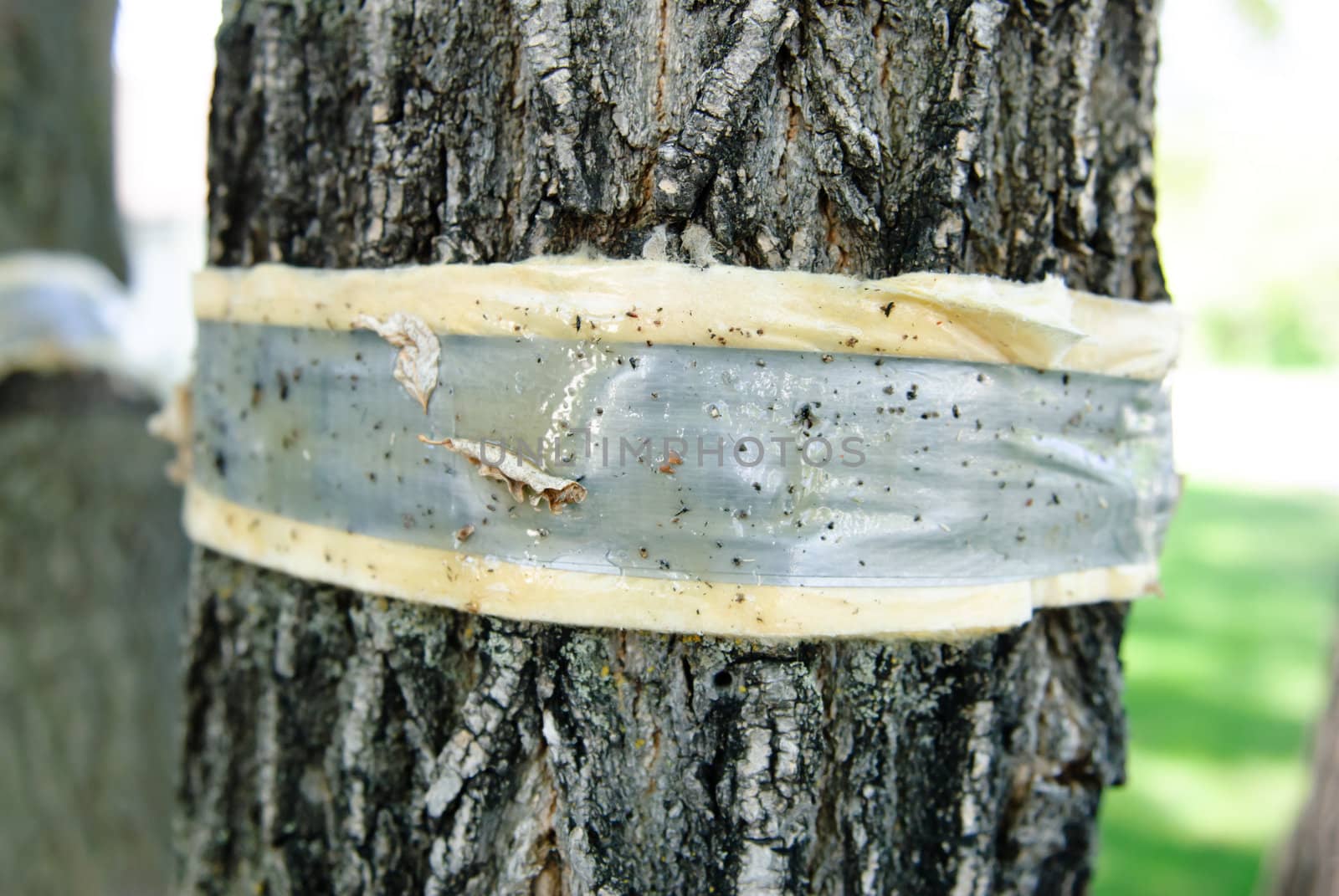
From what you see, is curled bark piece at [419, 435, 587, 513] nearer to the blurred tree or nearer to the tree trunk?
the tree trunk

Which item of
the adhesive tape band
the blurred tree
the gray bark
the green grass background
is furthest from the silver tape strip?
the blurred tree

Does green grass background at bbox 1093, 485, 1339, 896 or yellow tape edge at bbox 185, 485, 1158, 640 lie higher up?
yellow tape edge at bbox 185, 485, 1158, 640

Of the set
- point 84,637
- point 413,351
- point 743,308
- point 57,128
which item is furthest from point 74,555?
point 743,308

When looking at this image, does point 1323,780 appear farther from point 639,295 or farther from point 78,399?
point 78,399

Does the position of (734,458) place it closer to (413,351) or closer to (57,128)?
(413,351)

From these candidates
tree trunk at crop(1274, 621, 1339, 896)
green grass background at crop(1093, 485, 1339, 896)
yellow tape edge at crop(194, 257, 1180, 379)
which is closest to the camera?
yellow tape edge at crop(194, 257, 1180, 379)

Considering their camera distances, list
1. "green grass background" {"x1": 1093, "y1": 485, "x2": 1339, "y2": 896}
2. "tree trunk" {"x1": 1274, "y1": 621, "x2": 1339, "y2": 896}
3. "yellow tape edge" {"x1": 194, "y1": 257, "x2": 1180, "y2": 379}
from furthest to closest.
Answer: "green grass background" {"x1": 1093, "y1": 485, "x2": 1339, "y2": 896} → "tree trunk" {"x1": 1274, "y1": 621, "x2": 1339, "y2": 896} → "yellow tape edge" {"x1": 194, "y1": 257, "x2": 1180, "y2": 379}
